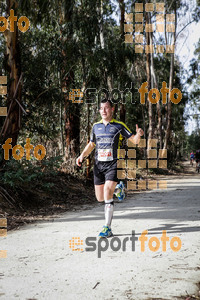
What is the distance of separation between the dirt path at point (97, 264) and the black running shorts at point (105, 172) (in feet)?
2.85

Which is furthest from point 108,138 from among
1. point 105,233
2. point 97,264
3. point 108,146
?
point 97,264

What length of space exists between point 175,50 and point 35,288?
29127 mm

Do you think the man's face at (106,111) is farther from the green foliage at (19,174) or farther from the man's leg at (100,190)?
the green foliage at (19,174)

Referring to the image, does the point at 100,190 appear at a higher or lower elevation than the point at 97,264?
higher

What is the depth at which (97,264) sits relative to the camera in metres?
4.27

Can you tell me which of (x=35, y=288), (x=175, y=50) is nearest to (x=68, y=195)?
(x=35, y=288)

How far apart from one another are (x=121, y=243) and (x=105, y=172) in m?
1.07

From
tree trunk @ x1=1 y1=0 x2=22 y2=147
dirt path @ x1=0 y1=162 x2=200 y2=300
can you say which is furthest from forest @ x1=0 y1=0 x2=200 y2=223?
dirt path @ x1=0 y1=162 x2=200 y2=300

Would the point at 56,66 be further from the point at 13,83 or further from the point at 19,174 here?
the point at 19,174

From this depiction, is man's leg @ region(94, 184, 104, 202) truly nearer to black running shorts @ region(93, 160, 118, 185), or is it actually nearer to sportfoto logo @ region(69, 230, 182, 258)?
black running shorts @ region(93, 160, 118, 185)

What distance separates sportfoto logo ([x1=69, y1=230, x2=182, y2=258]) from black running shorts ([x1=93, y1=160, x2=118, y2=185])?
876 millimetres

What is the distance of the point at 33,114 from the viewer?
11.6 meters

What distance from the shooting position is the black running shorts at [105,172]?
5.48 m

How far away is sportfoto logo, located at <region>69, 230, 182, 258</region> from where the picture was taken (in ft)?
16.1
